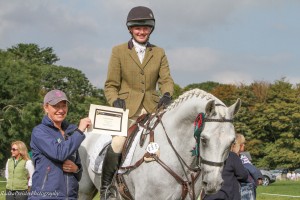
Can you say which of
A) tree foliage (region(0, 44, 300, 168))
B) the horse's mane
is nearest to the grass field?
the horse's mane

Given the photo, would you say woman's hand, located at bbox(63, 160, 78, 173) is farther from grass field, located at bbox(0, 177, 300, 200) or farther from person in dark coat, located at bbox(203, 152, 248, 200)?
grass field, located at bbox(0, 177, 300, 200)

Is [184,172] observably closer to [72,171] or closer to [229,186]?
[72,171]

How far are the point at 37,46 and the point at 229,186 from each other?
3381 inches

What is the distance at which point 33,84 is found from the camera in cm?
6988

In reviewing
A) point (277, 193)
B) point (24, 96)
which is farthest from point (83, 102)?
point (277, 193)

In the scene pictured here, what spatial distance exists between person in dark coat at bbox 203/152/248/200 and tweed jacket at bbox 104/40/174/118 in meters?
1.94

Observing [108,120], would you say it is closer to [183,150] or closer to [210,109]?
[183,150]

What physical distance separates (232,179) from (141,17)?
3.24m

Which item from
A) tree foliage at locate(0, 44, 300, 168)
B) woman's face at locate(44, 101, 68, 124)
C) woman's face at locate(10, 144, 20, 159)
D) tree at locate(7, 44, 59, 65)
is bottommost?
woman's face at locate(10, 144, 20, 159)

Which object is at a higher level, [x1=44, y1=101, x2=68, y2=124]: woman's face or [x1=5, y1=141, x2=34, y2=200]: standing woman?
[x1=44, y1=101, x2=68, y2=124]: woman's face

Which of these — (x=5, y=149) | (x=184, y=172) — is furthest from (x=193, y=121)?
(x=5, y=149)

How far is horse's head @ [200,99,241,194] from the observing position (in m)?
6.59

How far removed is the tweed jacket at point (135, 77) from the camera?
8.59 metres

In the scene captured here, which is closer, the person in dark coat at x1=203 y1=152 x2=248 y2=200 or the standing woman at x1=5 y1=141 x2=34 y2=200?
the person in dark coat at x1=203 y1=152 x2=248 y2=200
